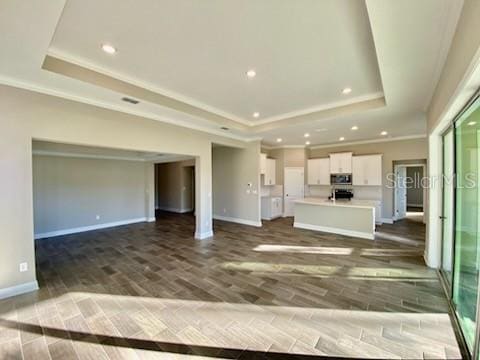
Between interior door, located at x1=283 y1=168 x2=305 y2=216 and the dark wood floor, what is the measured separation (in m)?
3.96

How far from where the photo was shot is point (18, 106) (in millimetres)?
2855

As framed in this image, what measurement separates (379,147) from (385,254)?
178 inches

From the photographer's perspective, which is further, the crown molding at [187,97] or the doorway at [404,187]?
the doorway at [404,187]

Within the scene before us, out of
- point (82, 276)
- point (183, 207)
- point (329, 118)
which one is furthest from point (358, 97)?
point (183, 207)

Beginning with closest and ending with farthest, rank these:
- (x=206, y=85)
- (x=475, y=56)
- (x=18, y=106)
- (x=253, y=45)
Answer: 1. (x=475, y=56)
2. (x=253, y=45)
3. (x=18, y=106)
4. (x=206, y=85)

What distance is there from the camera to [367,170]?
7.52m

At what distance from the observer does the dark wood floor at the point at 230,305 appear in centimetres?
202

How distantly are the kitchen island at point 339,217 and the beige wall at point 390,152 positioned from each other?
1.70m

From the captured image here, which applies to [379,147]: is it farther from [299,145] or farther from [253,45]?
[253,45]

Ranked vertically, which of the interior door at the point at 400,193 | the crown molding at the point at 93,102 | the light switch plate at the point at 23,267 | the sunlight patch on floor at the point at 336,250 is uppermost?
the crown molding at the point at 93,102

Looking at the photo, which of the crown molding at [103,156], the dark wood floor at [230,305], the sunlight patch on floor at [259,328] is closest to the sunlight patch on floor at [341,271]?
the dark wood floor at [230,305]

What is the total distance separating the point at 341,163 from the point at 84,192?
342 inches

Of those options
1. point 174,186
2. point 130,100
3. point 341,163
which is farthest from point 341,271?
point 174,186

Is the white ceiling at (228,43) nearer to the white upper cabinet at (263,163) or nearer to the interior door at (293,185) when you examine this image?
the white upper cabinet at (263,163)
